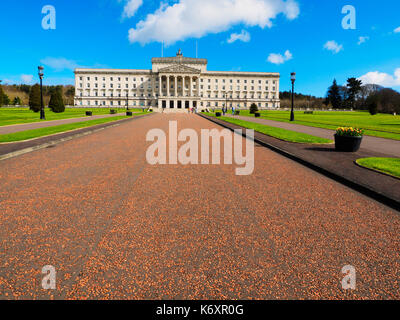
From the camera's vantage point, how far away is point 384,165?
8430 mm

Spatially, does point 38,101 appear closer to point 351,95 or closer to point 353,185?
point 353,185

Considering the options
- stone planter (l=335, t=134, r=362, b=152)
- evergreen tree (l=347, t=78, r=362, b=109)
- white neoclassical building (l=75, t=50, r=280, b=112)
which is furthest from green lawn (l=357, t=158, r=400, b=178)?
evergreen tree (l=347, t=78, r=362, b=109)

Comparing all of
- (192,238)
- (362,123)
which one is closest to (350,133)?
(192,238)

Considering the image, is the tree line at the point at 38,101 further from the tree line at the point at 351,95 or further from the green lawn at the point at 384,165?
the tree line at the point at 351,95

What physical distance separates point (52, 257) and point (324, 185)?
6.14 metres

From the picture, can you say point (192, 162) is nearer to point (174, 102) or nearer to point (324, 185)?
point (324, 185)

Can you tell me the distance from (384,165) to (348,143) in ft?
9.35

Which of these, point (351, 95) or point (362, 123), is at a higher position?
point (351, 95)

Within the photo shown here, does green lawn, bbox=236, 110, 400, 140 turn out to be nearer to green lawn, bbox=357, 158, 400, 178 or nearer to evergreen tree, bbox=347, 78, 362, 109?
A: green lawn, bbox=357, 158, 400, 178

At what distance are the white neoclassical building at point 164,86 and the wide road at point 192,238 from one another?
11740 centimetres

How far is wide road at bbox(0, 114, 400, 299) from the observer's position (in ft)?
9.18

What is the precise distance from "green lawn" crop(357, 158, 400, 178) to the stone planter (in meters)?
1.84

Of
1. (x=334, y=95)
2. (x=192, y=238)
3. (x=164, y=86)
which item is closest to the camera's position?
(x=192, y=238)

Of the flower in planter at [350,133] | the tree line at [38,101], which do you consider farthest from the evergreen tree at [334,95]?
the flower in planter at [350,133]
